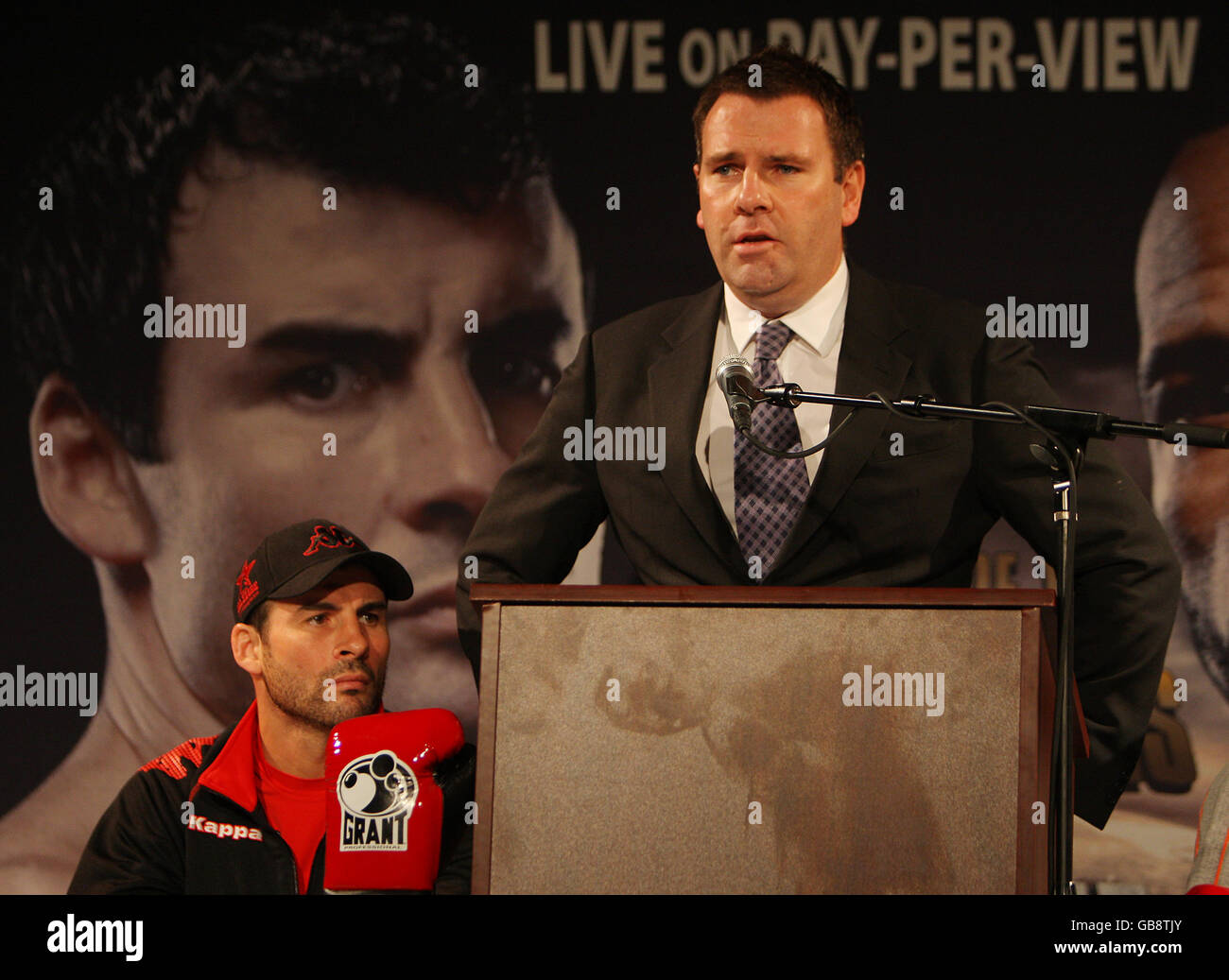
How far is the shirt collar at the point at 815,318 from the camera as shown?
2.30 metres

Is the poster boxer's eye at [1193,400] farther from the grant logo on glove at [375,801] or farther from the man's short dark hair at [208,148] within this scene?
the grant logo on glove at [375,801]

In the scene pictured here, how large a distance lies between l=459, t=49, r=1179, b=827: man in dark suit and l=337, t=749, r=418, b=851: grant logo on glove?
1.11 feet

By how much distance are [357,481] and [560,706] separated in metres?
1.64

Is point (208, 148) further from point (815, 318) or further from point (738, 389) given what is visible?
point (738, 389)

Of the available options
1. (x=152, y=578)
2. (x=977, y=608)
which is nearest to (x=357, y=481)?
(x=152, y=578)

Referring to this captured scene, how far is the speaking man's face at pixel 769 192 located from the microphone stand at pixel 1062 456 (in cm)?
64

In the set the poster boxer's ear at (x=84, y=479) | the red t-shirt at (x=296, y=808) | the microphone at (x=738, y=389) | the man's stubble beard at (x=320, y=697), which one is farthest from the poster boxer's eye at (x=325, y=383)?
the microphone at (x=738, y=389)

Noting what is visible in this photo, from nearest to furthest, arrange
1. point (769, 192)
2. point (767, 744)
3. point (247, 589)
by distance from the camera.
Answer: point (767, 744), point (769, 192), point (247, 589)

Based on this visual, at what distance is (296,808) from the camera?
7.82ft

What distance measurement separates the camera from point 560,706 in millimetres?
1538

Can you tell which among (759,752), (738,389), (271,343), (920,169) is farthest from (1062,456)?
(271,343)

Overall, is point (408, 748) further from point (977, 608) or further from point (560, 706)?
point (977, 608)

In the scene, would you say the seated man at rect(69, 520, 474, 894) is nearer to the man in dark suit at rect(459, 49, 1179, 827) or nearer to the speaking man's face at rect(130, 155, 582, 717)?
the man in dark suit at rect(459, 49, 1179, 827)

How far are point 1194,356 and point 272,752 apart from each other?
2.00 m
